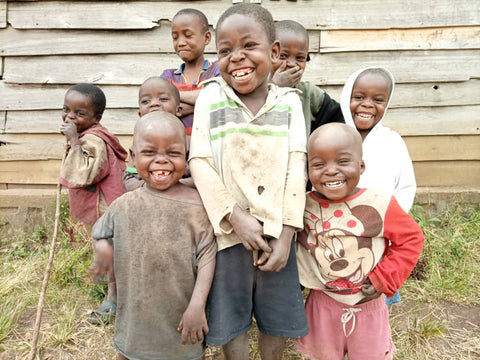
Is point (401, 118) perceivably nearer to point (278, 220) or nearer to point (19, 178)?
point (278, 220)

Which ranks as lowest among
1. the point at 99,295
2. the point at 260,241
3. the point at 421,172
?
the point at 99,295

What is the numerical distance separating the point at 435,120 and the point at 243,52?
9.56 ft

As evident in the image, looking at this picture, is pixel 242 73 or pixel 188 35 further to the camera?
pixel 188 35

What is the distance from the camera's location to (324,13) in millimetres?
3635

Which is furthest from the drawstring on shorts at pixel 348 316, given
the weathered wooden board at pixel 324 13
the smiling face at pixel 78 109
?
the weathered wooden board at pixel 324 13

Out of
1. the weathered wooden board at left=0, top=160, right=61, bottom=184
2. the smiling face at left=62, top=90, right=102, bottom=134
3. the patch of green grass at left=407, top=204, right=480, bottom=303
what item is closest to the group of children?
the smiling face at left=62, top=90, right=102, bottom=134

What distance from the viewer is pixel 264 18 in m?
1.74

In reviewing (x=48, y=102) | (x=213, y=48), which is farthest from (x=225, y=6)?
(x=48, y=102)

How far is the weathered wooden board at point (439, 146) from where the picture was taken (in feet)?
13.0

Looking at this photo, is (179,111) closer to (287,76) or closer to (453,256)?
(287,76)

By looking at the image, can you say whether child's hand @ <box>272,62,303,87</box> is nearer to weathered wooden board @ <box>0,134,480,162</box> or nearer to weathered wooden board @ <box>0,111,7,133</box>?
weathered wooden board @ <box>0,134,480,162</box>

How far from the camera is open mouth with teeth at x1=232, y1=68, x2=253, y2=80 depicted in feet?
5.70

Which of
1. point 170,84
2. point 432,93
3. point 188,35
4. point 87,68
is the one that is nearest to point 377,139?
point 170,84

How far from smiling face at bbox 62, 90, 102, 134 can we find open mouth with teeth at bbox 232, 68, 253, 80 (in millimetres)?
1383
